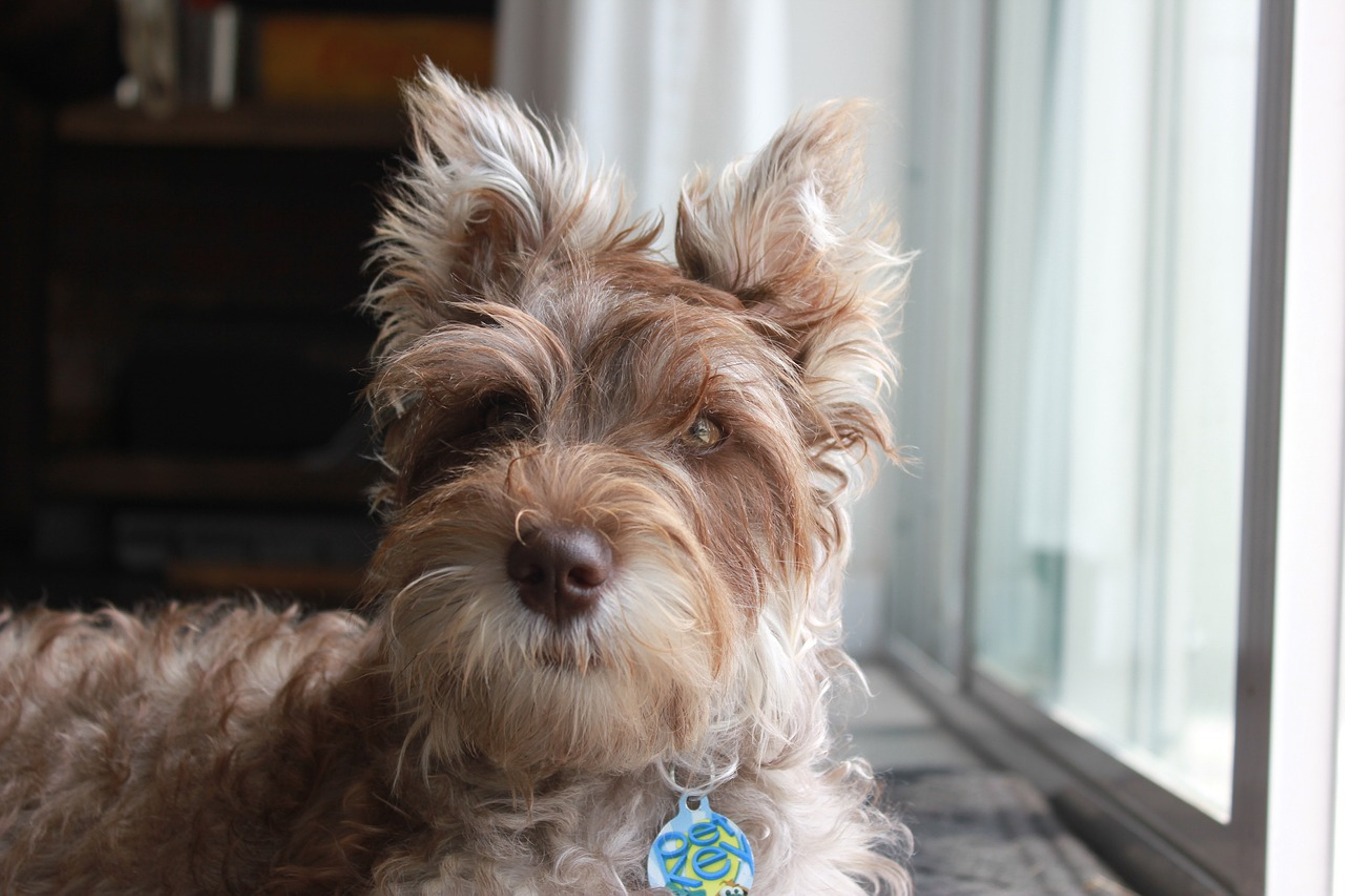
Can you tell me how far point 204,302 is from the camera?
6.60 metres

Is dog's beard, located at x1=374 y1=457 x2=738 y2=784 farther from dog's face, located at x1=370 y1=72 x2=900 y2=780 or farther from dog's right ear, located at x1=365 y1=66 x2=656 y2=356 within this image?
dog's right ear, located at x1=365 y1=66 x2=656 y2=356

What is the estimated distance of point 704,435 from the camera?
146cm

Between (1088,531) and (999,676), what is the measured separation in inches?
27.0

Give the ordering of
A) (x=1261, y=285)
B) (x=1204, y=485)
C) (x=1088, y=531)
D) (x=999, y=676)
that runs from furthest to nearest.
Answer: (x=999, y=676) → (x=1088, y=531) → (x=1204, y=485) → (x=1261, y=285)

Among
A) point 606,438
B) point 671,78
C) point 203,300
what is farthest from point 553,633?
point 203,300

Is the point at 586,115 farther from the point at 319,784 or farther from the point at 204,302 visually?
the point at 204,302

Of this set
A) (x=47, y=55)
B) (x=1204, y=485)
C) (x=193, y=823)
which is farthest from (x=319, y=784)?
(x=47, y=55)

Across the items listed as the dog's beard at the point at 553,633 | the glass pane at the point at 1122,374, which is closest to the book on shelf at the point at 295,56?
the glass pane at the point at 1122,374

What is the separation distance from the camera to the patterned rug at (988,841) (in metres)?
2.12

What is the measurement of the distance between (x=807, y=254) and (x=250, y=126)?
527 centimetres

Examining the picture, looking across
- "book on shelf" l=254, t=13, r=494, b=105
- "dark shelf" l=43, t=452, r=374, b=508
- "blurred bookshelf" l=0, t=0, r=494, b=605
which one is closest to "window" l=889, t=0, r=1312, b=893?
"book on shelf" l=254, t=13, r=494, b=105

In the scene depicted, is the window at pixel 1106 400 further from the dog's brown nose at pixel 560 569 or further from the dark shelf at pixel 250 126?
the dark shelf at pixel 250 126

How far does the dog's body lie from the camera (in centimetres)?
124

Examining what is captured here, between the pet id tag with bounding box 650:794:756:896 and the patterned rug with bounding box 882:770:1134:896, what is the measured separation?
1.72ft
